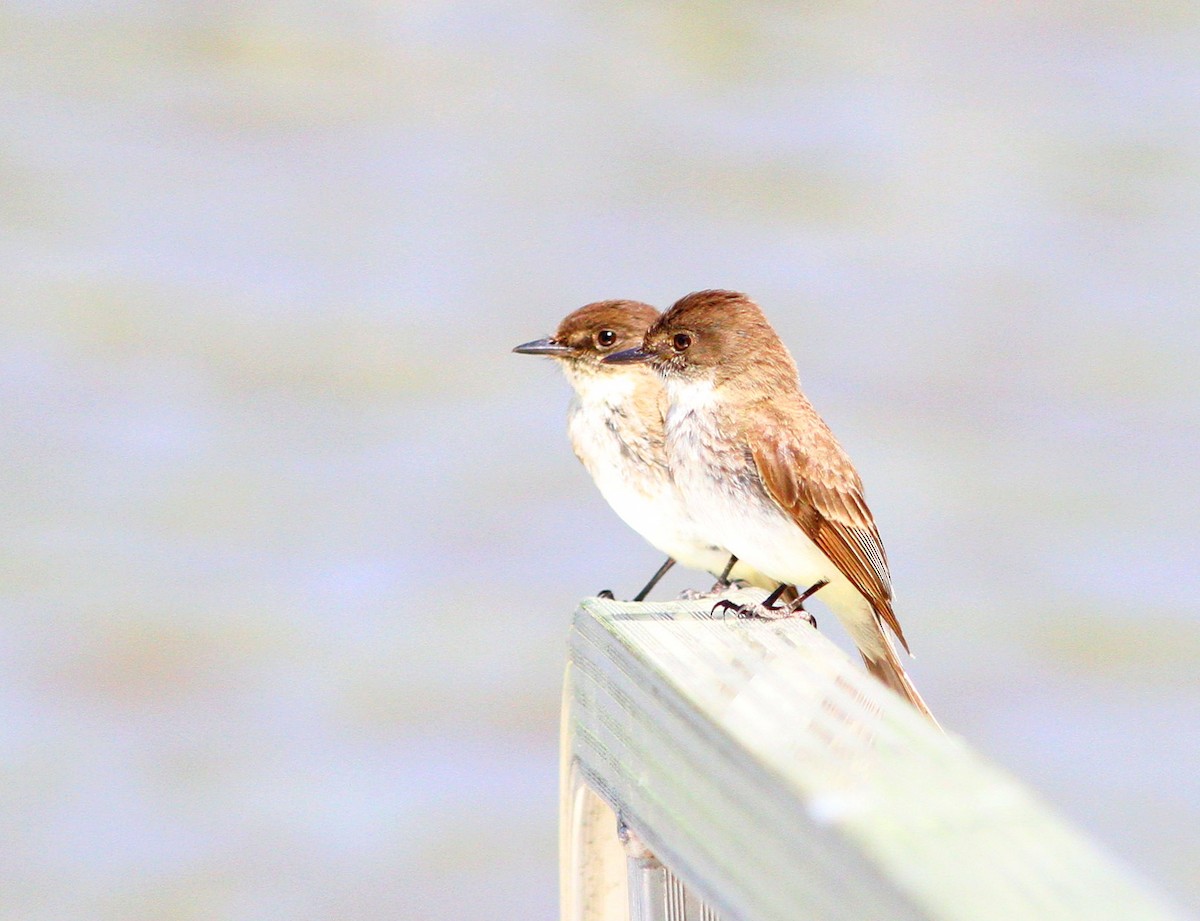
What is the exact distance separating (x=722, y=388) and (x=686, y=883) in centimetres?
207

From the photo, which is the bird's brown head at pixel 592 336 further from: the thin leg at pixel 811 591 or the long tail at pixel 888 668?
the long tail at pixel 888 668

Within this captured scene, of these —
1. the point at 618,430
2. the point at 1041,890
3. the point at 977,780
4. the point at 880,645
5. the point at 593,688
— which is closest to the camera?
the point at 1041,890

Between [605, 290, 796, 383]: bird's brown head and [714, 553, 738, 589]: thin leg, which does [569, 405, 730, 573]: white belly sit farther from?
[605, 290, 796, 383]: bird's brown head

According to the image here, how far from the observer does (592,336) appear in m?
4.07

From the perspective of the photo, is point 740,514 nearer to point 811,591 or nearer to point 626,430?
point 811,591

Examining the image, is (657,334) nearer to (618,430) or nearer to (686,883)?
(618,430)

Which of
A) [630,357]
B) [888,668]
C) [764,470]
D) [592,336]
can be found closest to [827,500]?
[764,470]

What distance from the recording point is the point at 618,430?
3869mm

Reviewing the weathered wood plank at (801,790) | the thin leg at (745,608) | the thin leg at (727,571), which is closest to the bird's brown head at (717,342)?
the thin leg at (727,571)

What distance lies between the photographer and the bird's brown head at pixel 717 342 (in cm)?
346

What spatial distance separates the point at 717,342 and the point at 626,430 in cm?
48

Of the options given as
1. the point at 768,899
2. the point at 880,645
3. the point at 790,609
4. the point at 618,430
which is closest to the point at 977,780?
the point at 768,899

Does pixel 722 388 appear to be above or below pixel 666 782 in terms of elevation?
above

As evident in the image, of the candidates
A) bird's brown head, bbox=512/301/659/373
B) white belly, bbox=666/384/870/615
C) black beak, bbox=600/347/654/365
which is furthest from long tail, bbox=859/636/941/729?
bird's brown head, bbox=512/301/659/373
